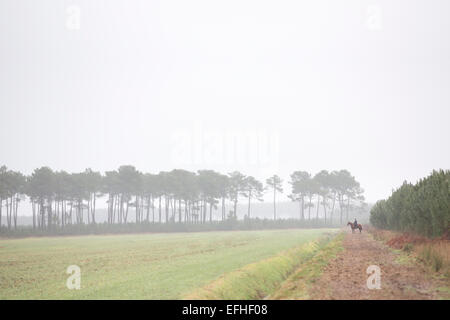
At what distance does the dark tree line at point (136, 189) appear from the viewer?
291ft

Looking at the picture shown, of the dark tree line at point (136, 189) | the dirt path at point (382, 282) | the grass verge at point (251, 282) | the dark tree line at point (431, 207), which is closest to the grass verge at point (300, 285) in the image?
the dirt path at point (382, 282)

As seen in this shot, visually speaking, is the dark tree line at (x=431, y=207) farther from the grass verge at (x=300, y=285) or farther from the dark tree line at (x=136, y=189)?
the dark tree line at (x=136, y=189)

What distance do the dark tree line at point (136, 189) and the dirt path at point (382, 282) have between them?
75.3m

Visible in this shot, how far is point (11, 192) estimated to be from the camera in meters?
85.8

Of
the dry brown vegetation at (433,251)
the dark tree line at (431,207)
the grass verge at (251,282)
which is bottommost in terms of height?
the grass verge at (251,282)

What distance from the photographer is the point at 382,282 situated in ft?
54.7

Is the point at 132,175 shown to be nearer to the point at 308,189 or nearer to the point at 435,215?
the point at 308,189

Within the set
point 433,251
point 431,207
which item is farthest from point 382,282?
point 431,207

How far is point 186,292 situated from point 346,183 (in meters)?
119

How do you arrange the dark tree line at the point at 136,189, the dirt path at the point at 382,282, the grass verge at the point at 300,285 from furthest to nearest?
the dark tree line at the point at 136,189 → the grass verge at the point at 300,285 → the dirt path at the point at 382,282

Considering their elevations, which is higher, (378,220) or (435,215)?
(435,215)

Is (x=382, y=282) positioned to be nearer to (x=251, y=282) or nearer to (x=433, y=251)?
(x=433, y=251)

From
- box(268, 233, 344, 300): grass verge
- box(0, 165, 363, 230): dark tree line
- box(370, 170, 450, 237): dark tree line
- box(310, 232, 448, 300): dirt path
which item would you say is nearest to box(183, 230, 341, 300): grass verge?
box(268, 233, 344, 300): grass verge
